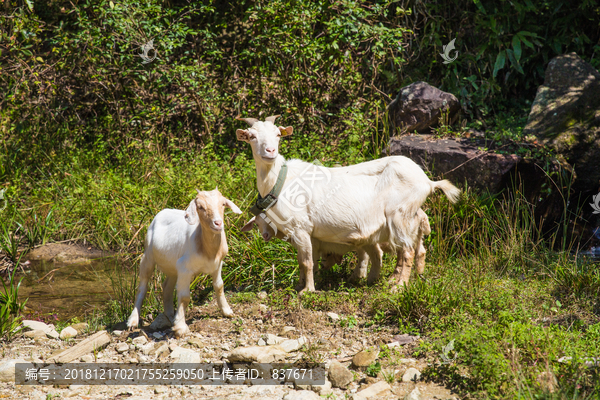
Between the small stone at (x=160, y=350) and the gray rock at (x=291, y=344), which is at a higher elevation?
the gray rock at (x=291, y=344)

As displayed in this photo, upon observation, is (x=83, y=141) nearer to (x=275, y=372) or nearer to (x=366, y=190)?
(x=366, y=190)

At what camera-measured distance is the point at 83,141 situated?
8.77 metres

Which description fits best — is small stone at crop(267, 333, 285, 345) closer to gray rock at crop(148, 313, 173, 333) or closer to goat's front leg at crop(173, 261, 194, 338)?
goat's front leg at crop(173, 261, 194, 338)

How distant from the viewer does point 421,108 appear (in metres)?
6.96

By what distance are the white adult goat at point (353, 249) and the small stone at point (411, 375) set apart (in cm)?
148

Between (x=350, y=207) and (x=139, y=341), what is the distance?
2193 millimetres

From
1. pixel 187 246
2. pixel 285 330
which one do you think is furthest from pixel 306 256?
pixel 187 246

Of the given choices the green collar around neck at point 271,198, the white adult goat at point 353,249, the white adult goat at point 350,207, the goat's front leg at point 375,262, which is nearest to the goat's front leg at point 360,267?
the white adult goat at point 353,249

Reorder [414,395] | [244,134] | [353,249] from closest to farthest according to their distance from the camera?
[414,395] → [244,134] → [353,249]

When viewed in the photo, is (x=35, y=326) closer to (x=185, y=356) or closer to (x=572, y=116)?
(x=185, y=356)

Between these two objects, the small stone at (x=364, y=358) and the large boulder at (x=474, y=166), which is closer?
the small stone at (x=364, y=358)

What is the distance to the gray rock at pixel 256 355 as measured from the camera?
366 centimetres

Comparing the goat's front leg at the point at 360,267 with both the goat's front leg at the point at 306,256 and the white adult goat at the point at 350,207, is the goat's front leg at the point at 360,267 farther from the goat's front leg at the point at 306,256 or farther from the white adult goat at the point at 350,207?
the goat's front leg at the point at 306,256

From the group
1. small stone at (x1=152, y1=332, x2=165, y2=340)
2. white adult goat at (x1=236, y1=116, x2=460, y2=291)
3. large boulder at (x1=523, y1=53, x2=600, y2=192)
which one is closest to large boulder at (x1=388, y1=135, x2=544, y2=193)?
large boulder at (x1=523, y1=53, x2=600, y2=192)
